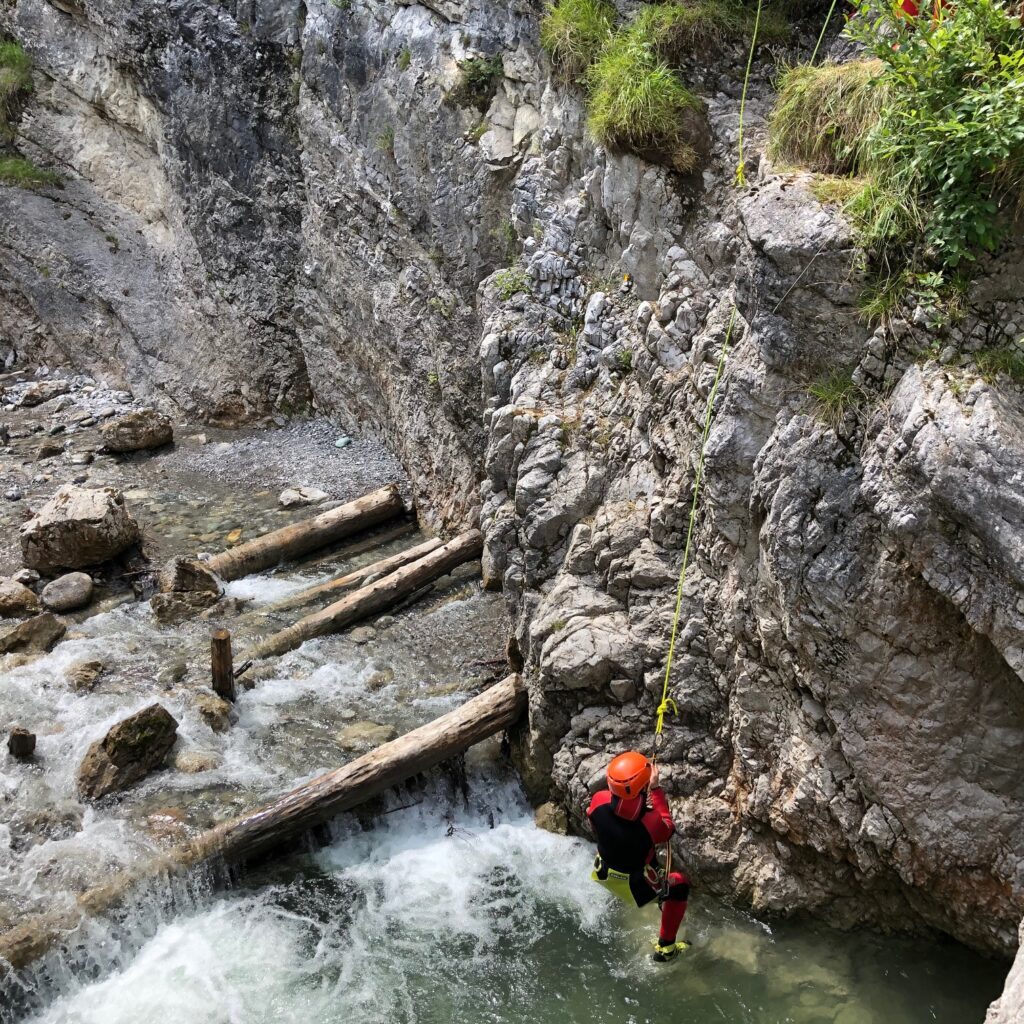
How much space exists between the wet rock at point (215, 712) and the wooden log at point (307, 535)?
2.85m

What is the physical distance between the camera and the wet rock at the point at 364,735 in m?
8.40

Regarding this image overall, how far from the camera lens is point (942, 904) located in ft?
19.3

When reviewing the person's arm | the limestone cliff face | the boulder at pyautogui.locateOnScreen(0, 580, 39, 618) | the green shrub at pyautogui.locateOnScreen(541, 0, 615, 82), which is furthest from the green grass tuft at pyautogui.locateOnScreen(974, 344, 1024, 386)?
the boulder at pyautogui.locateOnScreen(0, 580, 39, 618)

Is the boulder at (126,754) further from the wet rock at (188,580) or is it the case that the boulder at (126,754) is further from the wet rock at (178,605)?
the wet rock at (188,580)

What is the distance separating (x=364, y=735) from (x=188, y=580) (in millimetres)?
3894

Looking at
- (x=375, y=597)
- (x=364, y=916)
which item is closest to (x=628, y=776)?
(x=364, y=916)

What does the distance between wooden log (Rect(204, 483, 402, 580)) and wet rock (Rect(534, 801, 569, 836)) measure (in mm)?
5847

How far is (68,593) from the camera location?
→ 1071cm

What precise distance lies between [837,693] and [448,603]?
5.90 m

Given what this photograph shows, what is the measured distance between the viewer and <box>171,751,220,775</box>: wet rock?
→ 8.05 meters

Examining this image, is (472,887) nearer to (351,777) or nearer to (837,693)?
(351,777)

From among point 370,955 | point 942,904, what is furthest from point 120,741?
point 942,904

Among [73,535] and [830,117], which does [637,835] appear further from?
[73,535]

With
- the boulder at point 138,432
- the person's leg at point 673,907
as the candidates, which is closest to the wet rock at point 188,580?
the boulder at point 138,432
